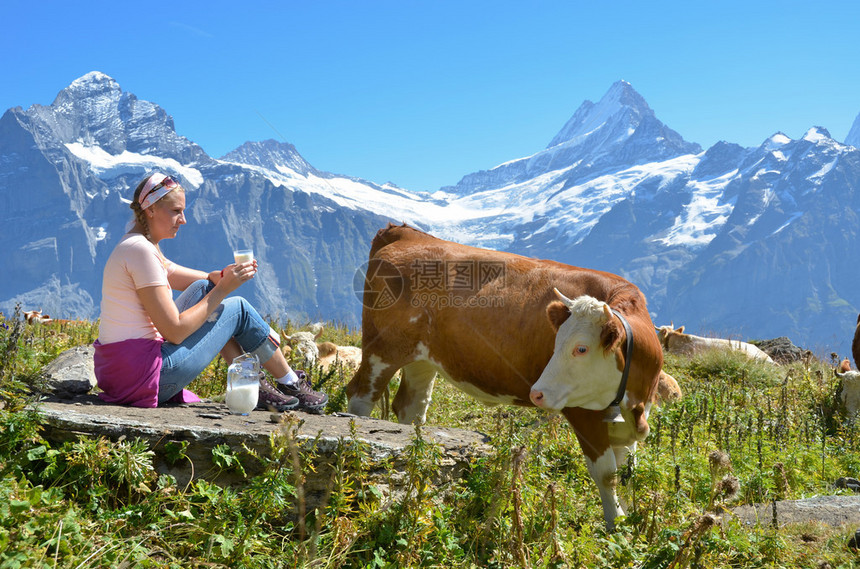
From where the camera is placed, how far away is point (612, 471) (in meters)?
5.37

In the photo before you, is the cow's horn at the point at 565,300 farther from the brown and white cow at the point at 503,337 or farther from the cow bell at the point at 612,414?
the cow bell at the point at 612,414

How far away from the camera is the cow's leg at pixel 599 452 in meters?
5.30

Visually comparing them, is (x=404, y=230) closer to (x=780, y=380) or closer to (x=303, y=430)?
(x=303, y=430)

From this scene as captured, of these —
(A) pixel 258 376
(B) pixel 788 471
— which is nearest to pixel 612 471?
(B) pixel 788 471

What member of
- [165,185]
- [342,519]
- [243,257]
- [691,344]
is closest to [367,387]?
[243,257]

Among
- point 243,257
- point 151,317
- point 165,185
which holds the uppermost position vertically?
point 165,185

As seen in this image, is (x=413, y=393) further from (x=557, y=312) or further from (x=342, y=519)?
(x=342, y=519)

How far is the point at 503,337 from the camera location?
6246 millimetres

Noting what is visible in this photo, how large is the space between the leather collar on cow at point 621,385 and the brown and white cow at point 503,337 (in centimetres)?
4

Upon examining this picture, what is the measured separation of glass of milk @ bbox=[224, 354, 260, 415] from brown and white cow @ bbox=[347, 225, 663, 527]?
4.23ft

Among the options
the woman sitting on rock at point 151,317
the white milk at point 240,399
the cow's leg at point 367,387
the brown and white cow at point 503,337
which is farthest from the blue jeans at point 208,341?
the brown and white cow at point 503,337

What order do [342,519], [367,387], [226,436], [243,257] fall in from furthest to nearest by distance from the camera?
1. [367,387]
2. [243,257]
3. [226,436]
4. [342,519]

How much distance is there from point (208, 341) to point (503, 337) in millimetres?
2617

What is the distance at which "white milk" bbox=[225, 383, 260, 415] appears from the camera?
5059 mm
